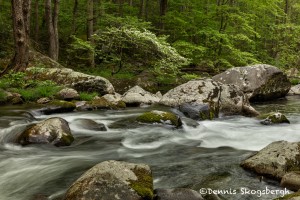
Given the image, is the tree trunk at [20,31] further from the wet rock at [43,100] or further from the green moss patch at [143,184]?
the green moss patch at [143,184]

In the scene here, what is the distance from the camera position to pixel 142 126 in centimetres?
962

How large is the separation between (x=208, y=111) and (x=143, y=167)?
22.8ft

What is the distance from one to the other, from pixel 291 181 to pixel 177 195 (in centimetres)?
189

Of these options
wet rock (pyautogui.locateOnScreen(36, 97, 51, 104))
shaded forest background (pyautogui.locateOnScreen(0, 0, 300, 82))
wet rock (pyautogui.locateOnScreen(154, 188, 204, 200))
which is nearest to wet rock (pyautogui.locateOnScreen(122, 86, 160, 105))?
shaded forest background (pyautogui.locateOnScreen(0, 0, 300, 82))

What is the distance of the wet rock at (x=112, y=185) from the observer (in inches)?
167

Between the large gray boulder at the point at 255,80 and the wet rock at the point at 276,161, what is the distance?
9.43 metres

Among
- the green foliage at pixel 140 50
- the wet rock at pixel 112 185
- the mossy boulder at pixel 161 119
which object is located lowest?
the mossy boulder at pixel 161 119

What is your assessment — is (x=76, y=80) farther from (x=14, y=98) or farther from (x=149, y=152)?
(x=149, y=152)

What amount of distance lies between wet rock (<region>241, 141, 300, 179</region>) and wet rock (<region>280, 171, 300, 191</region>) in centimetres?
22

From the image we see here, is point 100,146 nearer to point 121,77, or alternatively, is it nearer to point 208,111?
point 208,111

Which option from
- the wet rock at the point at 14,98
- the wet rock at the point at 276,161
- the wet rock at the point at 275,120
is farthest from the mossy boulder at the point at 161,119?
the wet rock at the point at 14,98

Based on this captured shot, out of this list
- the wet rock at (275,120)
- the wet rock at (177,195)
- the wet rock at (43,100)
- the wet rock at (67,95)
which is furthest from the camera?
the wet rock at (67,95)

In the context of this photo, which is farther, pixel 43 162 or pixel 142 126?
pixel 142 126

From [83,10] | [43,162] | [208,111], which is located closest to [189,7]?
[83,10]
